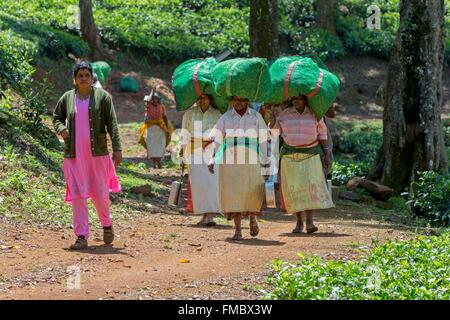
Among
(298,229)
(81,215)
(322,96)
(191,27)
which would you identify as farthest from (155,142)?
(191,27)

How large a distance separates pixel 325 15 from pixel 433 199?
2194cm

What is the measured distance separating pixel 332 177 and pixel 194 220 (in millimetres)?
5744

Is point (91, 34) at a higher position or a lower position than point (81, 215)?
higher

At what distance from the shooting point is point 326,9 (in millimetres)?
36312

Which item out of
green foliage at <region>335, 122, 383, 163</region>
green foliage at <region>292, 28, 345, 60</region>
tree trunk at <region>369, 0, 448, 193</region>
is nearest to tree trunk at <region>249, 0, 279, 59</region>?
tree trunk at <region>369, 0, 448, 193</region>

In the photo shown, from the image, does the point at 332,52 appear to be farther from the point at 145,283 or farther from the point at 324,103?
the point at 145,283

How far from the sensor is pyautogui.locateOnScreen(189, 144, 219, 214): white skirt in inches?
549

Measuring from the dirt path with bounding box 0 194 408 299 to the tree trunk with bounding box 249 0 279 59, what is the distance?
637 cm

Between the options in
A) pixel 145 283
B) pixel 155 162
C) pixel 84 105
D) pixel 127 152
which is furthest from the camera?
pixel 127 152

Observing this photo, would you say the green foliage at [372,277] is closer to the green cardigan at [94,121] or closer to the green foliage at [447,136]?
the green cardigan at [94,121]

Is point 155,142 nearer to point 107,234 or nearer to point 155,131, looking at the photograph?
point 155,131

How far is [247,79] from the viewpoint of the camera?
11773 mm

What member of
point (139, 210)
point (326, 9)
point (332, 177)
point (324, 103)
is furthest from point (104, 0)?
point (324, 103)

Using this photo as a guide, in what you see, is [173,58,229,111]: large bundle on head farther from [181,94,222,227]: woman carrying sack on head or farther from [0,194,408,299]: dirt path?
[0,194,408,299]: dirt path
